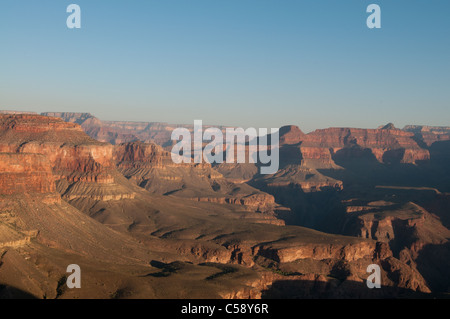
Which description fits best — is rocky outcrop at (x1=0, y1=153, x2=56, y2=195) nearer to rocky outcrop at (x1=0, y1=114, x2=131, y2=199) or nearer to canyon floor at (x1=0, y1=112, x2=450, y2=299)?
canyon floor at (x1=0, y1=112, x2=450, y2=299)

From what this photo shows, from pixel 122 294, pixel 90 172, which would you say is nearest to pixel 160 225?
pixel 90 172

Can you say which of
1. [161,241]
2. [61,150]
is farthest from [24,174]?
[61,150]

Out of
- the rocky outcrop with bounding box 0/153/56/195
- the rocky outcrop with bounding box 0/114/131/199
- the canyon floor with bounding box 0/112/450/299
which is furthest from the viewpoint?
the rocky outcrop with bounding box 0/114/131/199

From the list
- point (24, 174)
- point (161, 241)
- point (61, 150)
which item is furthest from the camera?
point (61, 150)

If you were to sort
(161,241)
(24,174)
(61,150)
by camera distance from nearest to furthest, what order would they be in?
(24,174), (161,241), (61,150)

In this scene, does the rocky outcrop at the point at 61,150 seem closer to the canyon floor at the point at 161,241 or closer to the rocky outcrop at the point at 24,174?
the canyon floor at the point at 161,241

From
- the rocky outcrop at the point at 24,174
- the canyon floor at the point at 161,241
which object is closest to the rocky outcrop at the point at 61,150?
the canyon floor at the point at 161,241

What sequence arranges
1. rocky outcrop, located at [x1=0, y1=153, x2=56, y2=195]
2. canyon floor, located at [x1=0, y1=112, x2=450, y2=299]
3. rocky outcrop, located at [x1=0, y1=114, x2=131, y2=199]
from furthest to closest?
rocky outcrop, located at [x1=0, y1=114, x2=131, y2=199], rocky outcrop, located at [x1=0, y1=153, x2=56, y2=195], canyon floor, located at [x1=0, y1=112, x2=450, y2=299]

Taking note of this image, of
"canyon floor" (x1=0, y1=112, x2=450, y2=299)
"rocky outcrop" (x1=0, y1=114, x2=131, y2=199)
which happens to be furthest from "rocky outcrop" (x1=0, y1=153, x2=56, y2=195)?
"rocky outcrop" (x1=0, y1=114, x2=131, y2=199)

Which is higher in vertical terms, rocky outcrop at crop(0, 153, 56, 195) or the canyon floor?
rocky outcrop at crop(0, 153, 56, 195)

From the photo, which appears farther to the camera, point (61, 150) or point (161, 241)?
point (61, 150)

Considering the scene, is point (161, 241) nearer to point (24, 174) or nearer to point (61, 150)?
point (24, 174)
